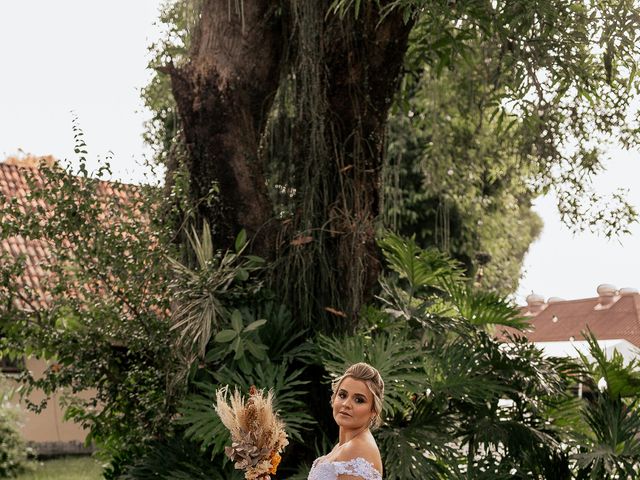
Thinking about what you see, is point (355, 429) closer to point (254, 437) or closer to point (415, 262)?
point (254, 437)

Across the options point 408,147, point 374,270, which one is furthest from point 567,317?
point 374,270

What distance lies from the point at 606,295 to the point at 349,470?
68.1 ft

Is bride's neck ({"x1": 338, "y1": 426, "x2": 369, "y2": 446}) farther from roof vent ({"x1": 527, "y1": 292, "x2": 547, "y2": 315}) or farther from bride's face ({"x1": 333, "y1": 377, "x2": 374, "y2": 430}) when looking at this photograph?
roof vent ({"x1": 527, "y1": 292, "x2": 547, "y2": 315})

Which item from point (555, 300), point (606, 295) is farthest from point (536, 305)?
point (606, 295)

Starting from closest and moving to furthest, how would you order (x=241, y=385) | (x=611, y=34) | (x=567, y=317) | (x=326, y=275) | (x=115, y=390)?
(x=611, y=34) → (x=241, y=385) → (x=326, y=275) → (x=115, y=390) → (x=567, y=317)

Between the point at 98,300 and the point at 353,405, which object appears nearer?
the point at 353,405

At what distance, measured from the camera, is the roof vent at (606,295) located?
2342cm

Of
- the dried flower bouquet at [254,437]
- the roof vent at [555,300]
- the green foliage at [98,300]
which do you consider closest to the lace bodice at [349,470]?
the dried flower bouquet at [254,437]

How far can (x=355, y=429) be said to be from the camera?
4.46 metres

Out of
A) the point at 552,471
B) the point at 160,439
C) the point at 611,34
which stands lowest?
the point at 552,471

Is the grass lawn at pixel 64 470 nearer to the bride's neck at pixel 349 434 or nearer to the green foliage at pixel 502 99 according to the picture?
the green foliage at pixel 502 99

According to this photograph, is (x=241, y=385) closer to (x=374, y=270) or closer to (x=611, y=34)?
(x=374, y=270)

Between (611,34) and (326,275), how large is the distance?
2870 mm

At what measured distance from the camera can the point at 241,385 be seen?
7.42 m
